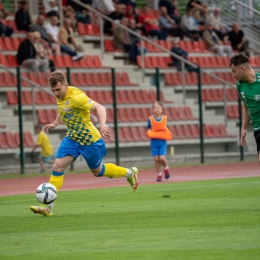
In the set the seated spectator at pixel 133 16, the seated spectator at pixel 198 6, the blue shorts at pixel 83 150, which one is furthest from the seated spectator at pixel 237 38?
the blue shorts at pixel 83 150

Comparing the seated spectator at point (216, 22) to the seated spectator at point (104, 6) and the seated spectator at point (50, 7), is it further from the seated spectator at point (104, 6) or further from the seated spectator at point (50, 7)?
the seated spectator at point (50, 7)

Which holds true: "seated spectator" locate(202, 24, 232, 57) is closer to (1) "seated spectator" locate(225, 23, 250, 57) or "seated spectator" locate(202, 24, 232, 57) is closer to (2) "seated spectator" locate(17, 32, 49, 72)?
(1) "seated spectator" locate(225, 23, 250, 57)

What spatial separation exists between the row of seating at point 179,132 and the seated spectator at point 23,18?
193 inches

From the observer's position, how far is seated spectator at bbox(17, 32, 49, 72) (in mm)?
25281

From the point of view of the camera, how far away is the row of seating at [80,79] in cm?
2441

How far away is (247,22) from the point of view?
1347 inches

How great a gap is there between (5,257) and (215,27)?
2605 cm

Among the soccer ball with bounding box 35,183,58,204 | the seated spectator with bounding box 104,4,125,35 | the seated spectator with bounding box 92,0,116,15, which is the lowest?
the soccer ball with bounding box 35,183,58,204

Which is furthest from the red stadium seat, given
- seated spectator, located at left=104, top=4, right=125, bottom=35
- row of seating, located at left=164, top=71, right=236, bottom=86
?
seated spectator, located at left=104, top=4, right=125, bottom=35

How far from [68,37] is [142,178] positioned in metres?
9.20

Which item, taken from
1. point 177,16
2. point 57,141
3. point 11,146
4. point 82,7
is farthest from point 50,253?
point 177,16

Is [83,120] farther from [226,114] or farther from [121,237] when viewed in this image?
[226,114]

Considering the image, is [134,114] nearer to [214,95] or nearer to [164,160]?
[214,95]

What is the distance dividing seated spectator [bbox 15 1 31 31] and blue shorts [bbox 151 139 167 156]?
953 centimetres
